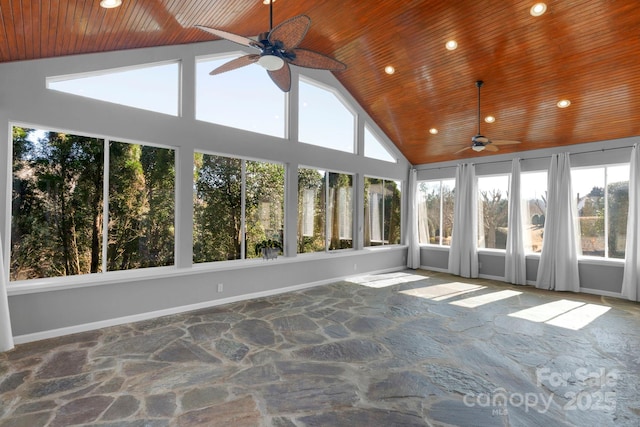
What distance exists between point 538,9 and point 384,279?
5.53 metres

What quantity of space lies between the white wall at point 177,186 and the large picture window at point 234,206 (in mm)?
183

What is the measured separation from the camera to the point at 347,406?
8.43ft

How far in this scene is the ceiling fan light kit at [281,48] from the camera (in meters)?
2.71

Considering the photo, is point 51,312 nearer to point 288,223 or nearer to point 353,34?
point 288,223

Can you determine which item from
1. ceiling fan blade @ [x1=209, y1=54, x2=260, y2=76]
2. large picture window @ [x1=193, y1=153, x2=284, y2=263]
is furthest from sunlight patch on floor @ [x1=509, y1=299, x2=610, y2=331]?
ceiling fan blade @ [x1=209, y1=54, x2=260, y2=76]

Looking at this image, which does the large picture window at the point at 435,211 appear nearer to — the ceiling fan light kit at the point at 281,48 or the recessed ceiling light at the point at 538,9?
the recessed ceiling light at the point at 538,9

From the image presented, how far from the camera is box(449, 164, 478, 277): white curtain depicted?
25.7ft

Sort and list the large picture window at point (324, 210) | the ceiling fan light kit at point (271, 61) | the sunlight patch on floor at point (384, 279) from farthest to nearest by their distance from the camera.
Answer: the sunlight patch on floor at point (384, 279)
the large picture window at point (324, 210)
the ceiling fan light kit at point (271, 61)

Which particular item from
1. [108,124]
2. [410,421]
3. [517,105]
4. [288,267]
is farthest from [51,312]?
[517,105]

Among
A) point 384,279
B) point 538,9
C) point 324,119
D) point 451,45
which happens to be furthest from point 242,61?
point 384,279

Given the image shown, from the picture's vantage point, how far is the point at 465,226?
26.1 feet

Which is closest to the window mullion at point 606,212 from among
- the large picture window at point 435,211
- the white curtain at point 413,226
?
the large picture window at point 435,211

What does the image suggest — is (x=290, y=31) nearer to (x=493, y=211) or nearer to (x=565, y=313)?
(x=565, y=313)

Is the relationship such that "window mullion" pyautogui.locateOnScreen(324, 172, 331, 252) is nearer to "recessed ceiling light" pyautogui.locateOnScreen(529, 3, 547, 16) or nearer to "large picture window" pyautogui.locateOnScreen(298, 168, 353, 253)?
"large picture window" pyautogui.locateOnScreen(298, 168, 353, 253)
